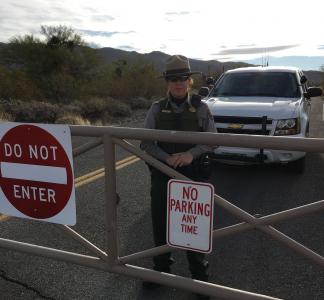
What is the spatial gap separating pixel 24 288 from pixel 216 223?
7.75 feet

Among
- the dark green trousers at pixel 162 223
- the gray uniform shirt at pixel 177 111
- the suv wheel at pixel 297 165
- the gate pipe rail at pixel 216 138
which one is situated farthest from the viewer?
the suv wheel at pixel 297 165

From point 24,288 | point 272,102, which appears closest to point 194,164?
point 24,288

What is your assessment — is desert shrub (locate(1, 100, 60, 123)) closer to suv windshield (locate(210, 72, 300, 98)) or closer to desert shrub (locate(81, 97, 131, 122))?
desert shrub (locate(81, 97, 131, 122))

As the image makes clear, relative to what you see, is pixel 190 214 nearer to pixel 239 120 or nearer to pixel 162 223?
pixel 162 223

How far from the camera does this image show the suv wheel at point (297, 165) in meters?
7.30

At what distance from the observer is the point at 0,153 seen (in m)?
3.47

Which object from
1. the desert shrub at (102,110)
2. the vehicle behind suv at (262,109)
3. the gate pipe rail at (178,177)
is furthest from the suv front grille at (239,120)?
the desert shrub at (102,110)

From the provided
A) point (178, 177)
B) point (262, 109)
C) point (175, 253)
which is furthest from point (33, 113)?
point (178, 177)

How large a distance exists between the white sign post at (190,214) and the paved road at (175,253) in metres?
0.75

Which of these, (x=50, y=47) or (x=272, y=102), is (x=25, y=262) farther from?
(x=50, y=47)

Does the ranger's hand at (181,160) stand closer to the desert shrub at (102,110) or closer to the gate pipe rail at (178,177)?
the gate pipe rail at (178,177)

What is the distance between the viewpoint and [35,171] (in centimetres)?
336

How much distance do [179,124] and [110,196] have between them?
0.78m

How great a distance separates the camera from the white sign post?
2947 millimetres
